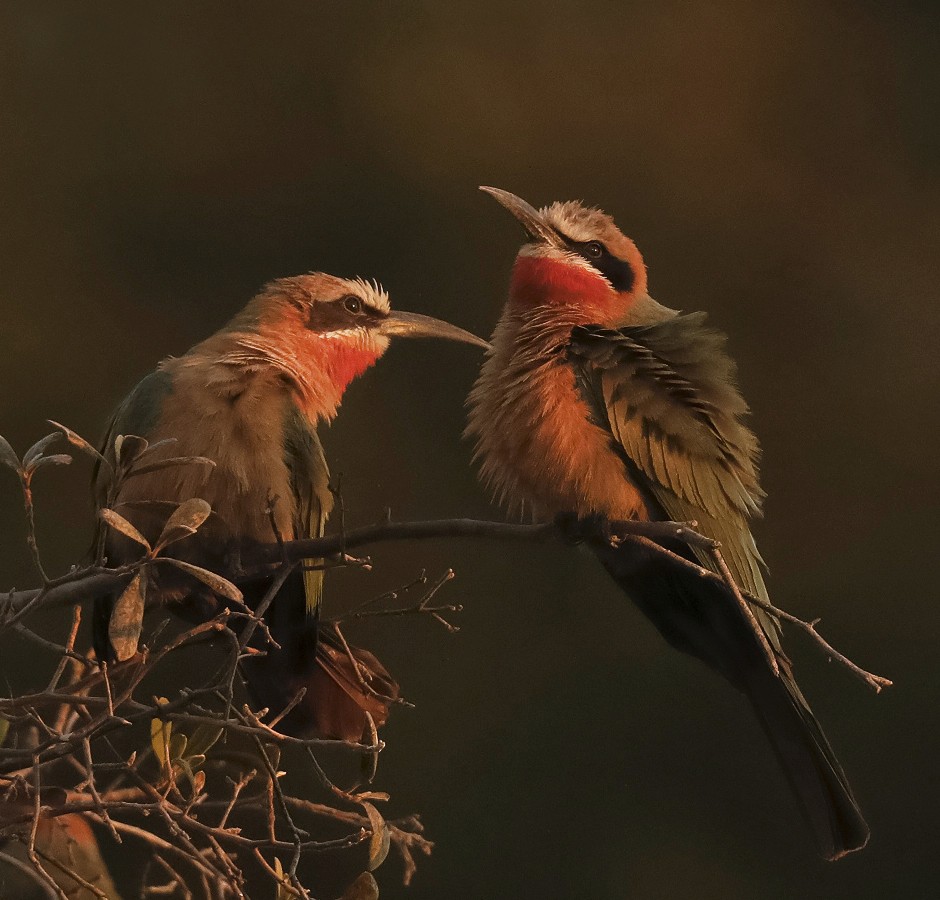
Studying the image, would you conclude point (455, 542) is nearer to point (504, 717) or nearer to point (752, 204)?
point (504, 717)

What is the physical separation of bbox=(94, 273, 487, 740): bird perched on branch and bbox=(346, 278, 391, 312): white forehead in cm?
12

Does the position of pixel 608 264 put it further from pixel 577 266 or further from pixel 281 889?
pixel 281 889

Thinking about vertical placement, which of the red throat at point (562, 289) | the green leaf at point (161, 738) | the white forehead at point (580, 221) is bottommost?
the green leaf at point (161, 738)

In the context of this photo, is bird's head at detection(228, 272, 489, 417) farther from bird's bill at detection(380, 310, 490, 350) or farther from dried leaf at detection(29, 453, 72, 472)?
dried leaf at detection(29, 453, 72, 472)

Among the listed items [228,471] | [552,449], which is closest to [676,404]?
[552,449]

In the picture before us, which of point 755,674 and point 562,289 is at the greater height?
point 562,289

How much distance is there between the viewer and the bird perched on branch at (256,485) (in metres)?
1.56

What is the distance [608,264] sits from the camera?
182 cm

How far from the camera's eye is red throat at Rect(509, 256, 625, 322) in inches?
69.2

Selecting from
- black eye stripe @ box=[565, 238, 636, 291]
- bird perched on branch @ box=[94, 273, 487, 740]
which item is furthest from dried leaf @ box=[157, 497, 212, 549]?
black eye stripe @ box=[565, 238, 636, 291]

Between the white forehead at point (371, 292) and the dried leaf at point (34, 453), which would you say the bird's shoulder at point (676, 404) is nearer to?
the white forehead at point (371, 292)

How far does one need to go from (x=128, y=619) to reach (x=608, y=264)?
0.88m

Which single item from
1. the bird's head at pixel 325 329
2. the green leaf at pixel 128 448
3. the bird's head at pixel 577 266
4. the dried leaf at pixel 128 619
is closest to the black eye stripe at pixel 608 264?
the bird's head at pixel 577 266

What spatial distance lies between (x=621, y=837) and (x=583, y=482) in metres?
0.50
